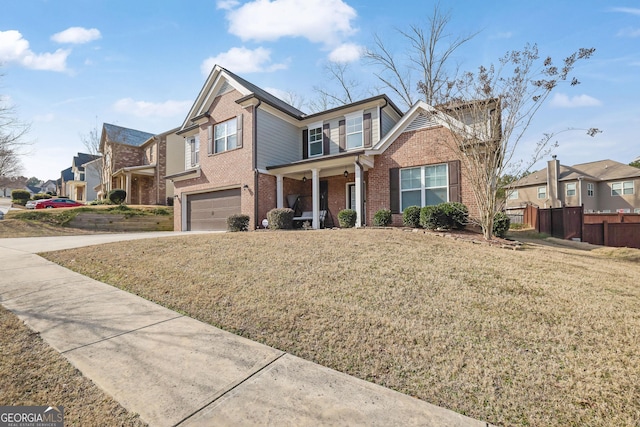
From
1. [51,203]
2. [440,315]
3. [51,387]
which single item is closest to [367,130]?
[440,315]

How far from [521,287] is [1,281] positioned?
341 inches

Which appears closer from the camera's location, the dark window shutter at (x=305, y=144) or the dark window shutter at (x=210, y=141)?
the dark window shutter at (x=210, y=141)

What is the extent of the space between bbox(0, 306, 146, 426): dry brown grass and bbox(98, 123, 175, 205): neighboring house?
21849 mm

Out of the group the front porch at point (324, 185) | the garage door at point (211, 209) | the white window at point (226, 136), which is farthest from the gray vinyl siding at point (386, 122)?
the garage door at point (211, 209)

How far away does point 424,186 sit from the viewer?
35.6 ft

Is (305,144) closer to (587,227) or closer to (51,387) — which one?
(587,227)

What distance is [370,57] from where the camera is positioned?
73.9 ft

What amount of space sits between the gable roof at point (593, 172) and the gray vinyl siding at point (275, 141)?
66.3 ft

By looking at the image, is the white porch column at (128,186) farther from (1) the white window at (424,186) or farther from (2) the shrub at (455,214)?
(2) the shrub at (455,214)

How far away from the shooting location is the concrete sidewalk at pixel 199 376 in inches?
78.2

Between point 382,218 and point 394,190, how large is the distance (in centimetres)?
138

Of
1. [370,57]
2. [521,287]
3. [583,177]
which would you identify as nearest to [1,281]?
[521,287]

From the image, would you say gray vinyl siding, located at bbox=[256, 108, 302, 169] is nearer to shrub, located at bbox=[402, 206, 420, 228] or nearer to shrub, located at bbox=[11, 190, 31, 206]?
shrub, located at bbox=[402, 206, 420, 228]

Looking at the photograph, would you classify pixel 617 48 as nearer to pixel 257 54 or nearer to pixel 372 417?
pixel 257 54
